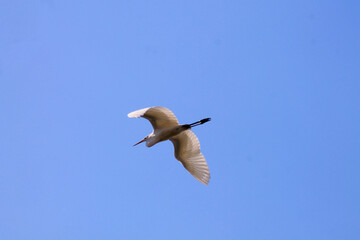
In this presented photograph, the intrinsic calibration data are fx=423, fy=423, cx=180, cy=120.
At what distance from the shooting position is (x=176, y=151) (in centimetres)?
1388

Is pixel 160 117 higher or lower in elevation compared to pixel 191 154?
higher

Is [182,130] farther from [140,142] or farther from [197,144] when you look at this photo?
[140,142]

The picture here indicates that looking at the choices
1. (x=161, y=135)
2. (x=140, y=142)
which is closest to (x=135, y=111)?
(x=161, y=135)

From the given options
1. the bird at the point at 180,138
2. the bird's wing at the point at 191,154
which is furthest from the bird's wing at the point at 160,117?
the bird's wing at the point at 191,154

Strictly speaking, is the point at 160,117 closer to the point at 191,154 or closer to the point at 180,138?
the point at 180,138

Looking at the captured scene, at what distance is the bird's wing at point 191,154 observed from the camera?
13.2 m

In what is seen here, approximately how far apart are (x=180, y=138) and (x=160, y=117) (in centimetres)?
139

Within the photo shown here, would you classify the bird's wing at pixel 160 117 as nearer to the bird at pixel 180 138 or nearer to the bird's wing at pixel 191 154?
the bird at pixel 180 138

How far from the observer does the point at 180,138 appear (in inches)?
535

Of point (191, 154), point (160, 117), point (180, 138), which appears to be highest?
point (160, 117)

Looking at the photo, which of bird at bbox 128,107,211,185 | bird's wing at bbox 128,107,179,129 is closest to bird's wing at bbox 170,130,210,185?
bird at bbox 128,107,211,185

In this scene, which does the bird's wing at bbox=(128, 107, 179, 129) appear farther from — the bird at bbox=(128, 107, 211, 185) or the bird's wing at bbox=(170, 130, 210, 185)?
the bird's wing at bbox=(170, 130, 210, 185)

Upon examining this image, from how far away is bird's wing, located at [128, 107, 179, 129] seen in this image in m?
12.0

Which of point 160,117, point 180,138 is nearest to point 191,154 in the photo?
point 180,138
